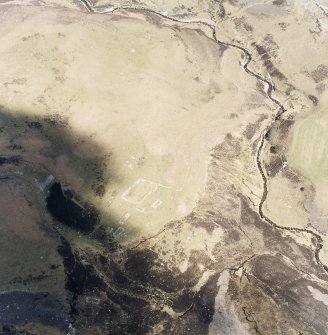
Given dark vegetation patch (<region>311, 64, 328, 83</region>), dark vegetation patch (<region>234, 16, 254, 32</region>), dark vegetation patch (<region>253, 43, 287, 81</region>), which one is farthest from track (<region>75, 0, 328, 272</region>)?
dark vegetation patch (<region>311, 64, 328, 83</region>)

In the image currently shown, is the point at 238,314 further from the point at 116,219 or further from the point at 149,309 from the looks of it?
the point at 116,219

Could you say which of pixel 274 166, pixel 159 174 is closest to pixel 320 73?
pixel 274 166

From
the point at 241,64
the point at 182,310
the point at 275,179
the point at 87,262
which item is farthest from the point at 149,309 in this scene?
the point at 241,64

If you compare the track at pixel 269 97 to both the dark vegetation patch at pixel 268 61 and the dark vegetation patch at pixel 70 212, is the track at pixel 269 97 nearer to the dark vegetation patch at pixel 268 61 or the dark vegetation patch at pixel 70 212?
Answer: the dark vegetation patch at pixel 268 61

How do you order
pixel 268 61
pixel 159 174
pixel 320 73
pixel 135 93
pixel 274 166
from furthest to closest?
1. pixel 268 61
2. pixel 320 73
3. pixel 135 93
4. pixel 274 166
5. pixel 159 174

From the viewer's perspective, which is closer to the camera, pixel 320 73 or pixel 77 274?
pixel 77 274

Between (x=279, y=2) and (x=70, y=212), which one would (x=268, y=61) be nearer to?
(x=279, y=2)
